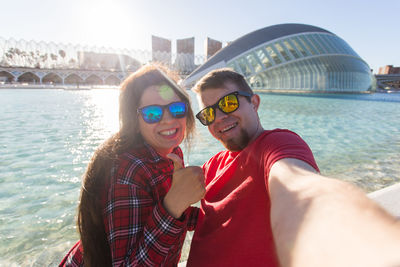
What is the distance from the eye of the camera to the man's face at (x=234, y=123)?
1.36m

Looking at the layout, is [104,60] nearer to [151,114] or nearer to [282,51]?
[282,51]

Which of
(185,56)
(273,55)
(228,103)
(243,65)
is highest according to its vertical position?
(185,56)

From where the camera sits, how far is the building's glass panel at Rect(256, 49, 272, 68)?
23.0m

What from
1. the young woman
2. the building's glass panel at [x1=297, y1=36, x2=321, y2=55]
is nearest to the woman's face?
the young woman

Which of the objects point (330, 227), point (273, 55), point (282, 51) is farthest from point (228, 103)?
point (282, 51)

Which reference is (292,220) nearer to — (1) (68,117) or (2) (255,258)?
(2) (255,258)

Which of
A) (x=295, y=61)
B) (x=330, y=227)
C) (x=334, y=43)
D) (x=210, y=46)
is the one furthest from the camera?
(x=210, y=46)

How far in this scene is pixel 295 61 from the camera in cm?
2316

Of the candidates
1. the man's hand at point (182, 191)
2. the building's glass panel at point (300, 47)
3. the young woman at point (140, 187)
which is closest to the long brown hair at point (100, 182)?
the young woman at point (140, 187)

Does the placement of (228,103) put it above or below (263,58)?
below

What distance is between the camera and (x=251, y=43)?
24.1 m

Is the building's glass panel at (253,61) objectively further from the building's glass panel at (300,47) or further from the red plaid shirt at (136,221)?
the red plaid shirt at (136,221)

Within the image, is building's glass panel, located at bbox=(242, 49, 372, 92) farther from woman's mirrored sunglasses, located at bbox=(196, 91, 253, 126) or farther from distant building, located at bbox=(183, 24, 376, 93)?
woman's mirrored sunglasses, located at bbox=(196, 91, 253, 126)

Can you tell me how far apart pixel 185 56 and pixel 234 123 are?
77.7 meters
